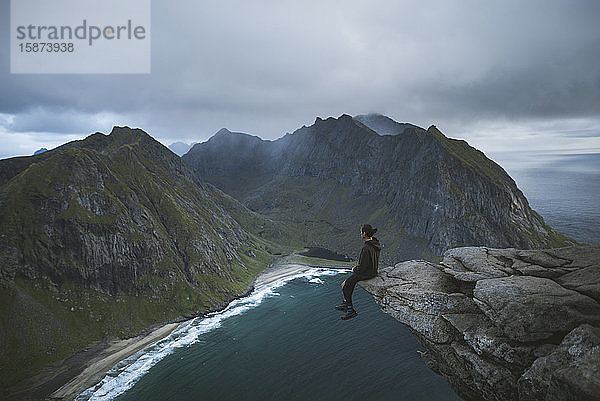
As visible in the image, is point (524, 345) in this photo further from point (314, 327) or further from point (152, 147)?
point (152, 147)

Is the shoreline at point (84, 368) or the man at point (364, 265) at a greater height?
the man at point (364, 265)

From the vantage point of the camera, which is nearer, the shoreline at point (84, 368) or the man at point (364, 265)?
the man at point (364, 265)

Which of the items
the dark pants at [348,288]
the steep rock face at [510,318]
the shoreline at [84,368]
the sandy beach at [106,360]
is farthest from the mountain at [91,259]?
the steep rock face at [510,318]

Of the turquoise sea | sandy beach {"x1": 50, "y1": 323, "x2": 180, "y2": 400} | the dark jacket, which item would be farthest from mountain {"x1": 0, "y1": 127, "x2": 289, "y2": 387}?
the dark jacket

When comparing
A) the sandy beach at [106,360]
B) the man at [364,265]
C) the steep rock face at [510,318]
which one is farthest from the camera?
the sandy beach at [106,360]

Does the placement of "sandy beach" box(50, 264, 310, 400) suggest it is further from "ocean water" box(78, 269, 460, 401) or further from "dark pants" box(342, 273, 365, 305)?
"dark pants" box(342, 273, 365, 305)

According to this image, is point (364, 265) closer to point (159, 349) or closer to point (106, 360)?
point (159, 349)

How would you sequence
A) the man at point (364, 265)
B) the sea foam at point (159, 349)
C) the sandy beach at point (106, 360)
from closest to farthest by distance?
the man at point (364, 265) < the sea foam at point (159, 349) < the sandy beach at point (106, 360)

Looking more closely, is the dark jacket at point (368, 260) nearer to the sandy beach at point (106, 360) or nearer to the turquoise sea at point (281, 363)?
the turquoise sea at point (281, 363)

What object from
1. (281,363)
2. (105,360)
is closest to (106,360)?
(105,360)
